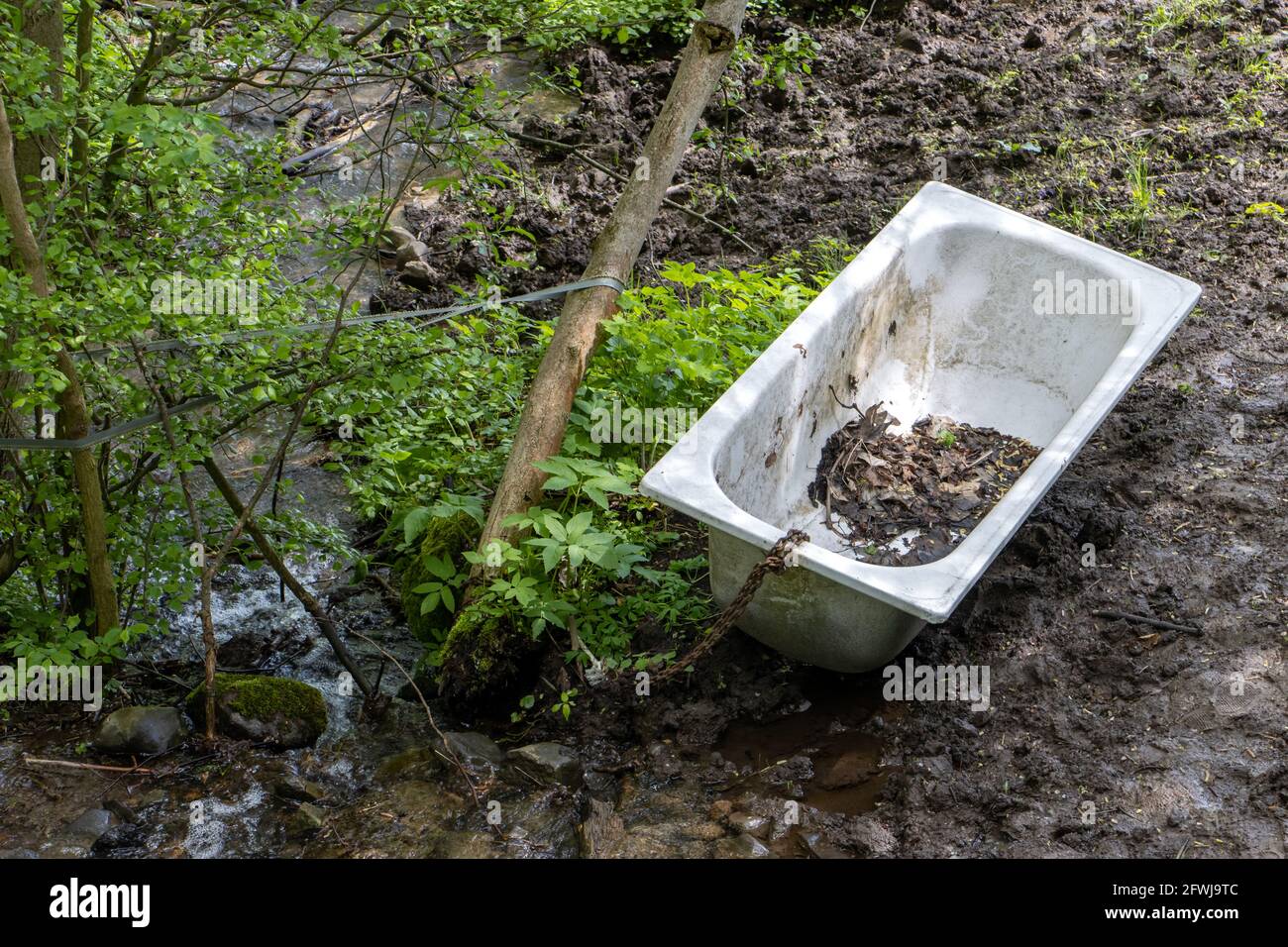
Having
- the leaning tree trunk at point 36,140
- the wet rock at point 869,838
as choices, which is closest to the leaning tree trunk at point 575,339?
the wet rock at point 869,838

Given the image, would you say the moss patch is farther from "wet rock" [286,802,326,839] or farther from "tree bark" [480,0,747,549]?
"tree bark" [480,0,747,549]

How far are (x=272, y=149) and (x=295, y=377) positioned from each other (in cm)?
66

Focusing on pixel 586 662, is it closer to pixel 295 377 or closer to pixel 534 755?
pixel 534 755

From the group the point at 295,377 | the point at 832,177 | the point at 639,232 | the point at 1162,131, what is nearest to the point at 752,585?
the point at 295,377

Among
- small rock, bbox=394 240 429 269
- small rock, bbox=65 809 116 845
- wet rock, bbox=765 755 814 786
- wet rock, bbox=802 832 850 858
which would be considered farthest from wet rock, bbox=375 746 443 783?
small rock, bbox=394 240 429 269

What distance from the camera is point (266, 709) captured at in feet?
12.1

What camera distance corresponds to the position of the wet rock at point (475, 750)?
3.62m

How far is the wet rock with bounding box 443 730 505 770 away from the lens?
3619 millimetres

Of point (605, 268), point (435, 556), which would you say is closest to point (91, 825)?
point (435, 556)

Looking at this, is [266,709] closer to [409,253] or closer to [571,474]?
[571,474]

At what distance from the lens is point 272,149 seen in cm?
353

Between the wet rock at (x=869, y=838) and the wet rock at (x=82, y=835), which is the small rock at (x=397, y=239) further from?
the wet rock at (x=869, y=838)

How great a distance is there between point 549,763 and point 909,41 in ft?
17.7

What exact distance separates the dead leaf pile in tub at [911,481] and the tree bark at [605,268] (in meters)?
0.97
